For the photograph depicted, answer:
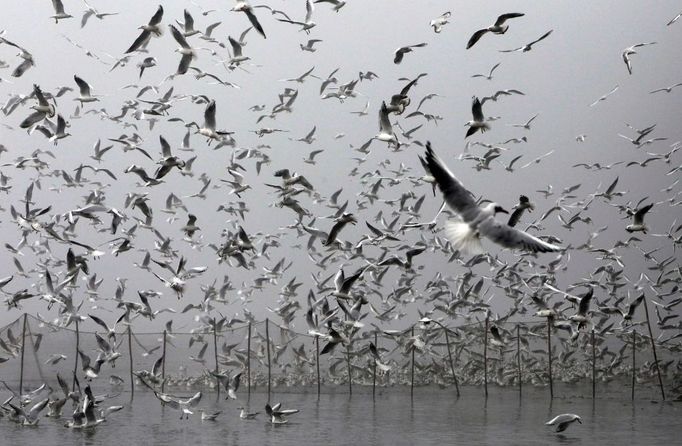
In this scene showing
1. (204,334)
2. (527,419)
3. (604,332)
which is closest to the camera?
(527,419)

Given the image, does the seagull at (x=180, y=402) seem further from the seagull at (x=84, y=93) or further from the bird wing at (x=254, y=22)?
the seagull at (x=84, y=93)

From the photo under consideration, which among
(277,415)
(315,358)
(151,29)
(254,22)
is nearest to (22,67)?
(151,29)

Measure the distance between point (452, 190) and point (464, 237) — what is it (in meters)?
0.68

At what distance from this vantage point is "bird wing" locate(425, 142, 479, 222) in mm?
11469

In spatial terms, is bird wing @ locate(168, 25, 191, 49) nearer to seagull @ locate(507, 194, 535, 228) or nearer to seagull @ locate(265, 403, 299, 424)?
seagull @ locate(265, 403, 299, 424)

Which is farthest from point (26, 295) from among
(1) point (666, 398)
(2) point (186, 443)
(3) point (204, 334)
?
(1) point (666, 398)

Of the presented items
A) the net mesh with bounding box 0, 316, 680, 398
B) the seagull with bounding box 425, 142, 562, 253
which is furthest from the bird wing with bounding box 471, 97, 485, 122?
the net mesh with bounding box 0, 316, 680, 398

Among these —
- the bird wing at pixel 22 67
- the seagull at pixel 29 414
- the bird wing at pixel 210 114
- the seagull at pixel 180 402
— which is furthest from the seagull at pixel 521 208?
the bird wing at pixel 22 67

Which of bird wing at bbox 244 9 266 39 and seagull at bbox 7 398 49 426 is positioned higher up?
bird wing at bbox 244 9 266 39

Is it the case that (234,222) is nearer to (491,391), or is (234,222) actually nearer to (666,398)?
(491,391)

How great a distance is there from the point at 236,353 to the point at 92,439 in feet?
36.3

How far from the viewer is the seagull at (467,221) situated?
10.9 meters

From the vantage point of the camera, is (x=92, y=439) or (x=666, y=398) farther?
(x=666, y=398)

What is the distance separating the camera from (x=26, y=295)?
17.6m
